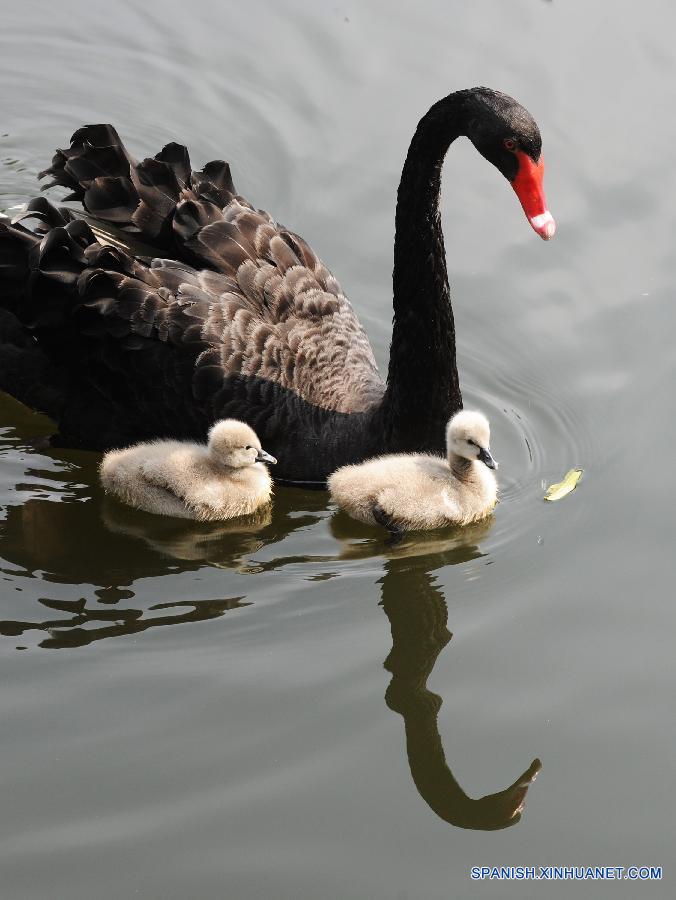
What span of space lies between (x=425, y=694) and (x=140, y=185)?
2896 mm

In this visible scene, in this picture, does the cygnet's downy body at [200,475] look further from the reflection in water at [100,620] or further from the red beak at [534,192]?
the red beak at [534,192]

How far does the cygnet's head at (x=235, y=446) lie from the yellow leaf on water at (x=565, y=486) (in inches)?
47.5

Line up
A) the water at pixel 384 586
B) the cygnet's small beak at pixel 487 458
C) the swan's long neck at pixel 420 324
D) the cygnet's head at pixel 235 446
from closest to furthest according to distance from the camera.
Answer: the water at pixel 384 586
the cygnet's small beak at pixel 487 458
the cygnet's head at pixel 235 446
the swan's long neck at pixel 420 324

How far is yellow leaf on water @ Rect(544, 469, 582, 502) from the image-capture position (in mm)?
6333

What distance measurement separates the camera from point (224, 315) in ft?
20.9

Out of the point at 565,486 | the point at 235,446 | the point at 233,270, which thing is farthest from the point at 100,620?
the point at 565,486

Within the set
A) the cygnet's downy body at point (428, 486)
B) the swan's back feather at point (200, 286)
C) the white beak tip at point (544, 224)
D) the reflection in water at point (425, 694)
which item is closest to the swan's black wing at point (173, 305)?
the swan's back feather at point (200, 286)

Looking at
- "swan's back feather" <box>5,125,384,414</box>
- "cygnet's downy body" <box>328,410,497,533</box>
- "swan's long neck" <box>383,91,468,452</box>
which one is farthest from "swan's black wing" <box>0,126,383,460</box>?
"cygnet's downy body" <box>328,410,497,533</box>

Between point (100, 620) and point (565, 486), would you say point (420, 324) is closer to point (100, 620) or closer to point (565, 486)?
point (565, 486)

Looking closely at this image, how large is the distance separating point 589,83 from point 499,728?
5213mm

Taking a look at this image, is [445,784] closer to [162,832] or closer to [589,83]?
[162,832]

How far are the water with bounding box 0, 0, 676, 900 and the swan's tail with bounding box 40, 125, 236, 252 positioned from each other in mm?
1055

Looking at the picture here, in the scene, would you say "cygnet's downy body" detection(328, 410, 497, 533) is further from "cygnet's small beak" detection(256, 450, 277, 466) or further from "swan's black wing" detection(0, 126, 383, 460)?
"swan's black wing" detection(0, 126, 383, 460)

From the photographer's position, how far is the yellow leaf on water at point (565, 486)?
20.8ft
